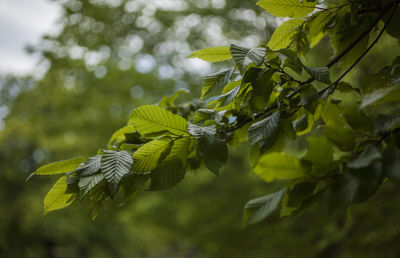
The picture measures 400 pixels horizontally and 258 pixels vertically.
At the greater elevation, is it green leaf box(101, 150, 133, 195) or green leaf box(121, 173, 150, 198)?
green leaf box(101, 150, 133, 195)

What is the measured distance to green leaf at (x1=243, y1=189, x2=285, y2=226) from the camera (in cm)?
91

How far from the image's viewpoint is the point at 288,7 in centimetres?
106

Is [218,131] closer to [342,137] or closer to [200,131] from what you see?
[200,131]

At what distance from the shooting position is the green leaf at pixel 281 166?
0.89 m

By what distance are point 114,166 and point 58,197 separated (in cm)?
26

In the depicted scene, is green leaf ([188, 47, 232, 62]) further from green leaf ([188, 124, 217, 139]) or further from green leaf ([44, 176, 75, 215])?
green leaf ([44, 176, 75, 215])

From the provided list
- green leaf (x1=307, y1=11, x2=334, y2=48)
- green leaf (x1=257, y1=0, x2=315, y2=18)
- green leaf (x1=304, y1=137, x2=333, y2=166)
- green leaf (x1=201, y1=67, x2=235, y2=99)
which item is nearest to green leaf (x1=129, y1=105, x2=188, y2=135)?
green leaf (x1=201, y1=67, x2=235, y2=99)

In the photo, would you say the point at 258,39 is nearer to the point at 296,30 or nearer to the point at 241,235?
the point at 241,235

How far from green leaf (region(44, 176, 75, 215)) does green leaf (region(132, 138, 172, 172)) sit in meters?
0.23

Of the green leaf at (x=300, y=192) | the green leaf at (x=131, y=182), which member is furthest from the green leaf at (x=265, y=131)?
the green leaf at (x=131, y=182)

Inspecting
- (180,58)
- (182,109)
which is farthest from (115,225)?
(182,109)

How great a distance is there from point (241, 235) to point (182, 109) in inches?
144

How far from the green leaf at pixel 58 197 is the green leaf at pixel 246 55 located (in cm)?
63

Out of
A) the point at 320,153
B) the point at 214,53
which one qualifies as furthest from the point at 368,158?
the point at 214,53
